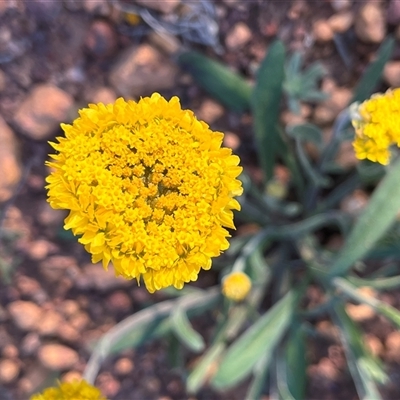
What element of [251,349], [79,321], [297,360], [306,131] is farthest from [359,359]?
[79,321]

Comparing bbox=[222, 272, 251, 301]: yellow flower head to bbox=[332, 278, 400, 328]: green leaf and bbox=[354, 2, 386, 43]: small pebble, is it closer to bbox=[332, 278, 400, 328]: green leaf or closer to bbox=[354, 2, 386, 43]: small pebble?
bbox=[332, 278, 400, 328]: green leaf

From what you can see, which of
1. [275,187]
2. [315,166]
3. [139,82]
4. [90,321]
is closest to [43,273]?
[90,321]

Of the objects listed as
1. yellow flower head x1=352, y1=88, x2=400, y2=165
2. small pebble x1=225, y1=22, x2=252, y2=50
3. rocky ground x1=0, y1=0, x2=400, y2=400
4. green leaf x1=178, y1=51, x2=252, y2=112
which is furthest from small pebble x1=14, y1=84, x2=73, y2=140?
yellow flower head x1=352, y1=88, x2=400, y2=165

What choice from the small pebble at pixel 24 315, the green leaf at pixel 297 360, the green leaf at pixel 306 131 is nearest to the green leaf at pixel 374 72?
the green leaf at pixel 306 131

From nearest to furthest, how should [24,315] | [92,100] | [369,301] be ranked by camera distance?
[369,301]
[92,100]
[24,315]

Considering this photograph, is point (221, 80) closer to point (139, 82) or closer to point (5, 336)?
point (139, 82)

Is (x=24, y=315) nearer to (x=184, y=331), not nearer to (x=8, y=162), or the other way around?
(x=8, y=162)
